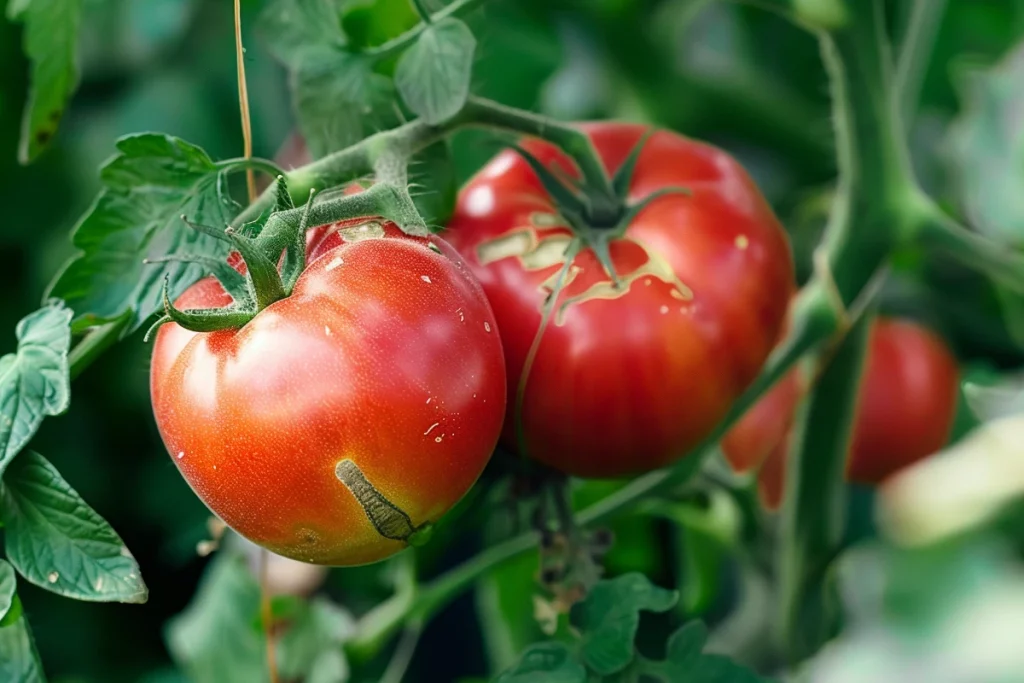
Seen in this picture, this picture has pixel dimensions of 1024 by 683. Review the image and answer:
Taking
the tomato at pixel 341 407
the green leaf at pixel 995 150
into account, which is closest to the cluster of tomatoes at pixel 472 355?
the tomato at pixel 341 407

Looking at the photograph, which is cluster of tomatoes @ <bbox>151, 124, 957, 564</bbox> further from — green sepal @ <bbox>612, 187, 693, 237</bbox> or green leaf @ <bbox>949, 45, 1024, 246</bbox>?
green leaf @ <bbox>949, 45, 1024, 246</bbox>

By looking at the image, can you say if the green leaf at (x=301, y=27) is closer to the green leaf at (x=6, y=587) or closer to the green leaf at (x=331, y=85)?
the green leaf at (x=331, y=85)

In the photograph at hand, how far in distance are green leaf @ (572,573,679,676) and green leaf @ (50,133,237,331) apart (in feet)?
0.72

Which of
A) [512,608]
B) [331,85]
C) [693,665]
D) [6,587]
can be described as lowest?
[512,608]

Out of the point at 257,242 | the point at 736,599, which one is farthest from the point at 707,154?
the point at 736,599

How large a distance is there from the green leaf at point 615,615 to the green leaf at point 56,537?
184 millimetres

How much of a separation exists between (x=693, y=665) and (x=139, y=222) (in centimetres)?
30

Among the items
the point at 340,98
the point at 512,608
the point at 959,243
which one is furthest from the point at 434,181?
the point at 512,608

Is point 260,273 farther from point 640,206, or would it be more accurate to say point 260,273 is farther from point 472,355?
point 640,206

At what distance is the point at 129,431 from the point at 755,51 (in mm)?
776

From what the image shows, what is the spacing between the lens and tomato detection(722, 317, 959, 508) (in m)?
0.87

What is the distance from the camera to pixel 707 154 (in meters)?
0.59

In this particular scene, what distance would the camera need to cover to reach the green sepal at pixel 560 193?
0.54 metres

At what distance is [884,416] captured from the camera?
918 millimetres
